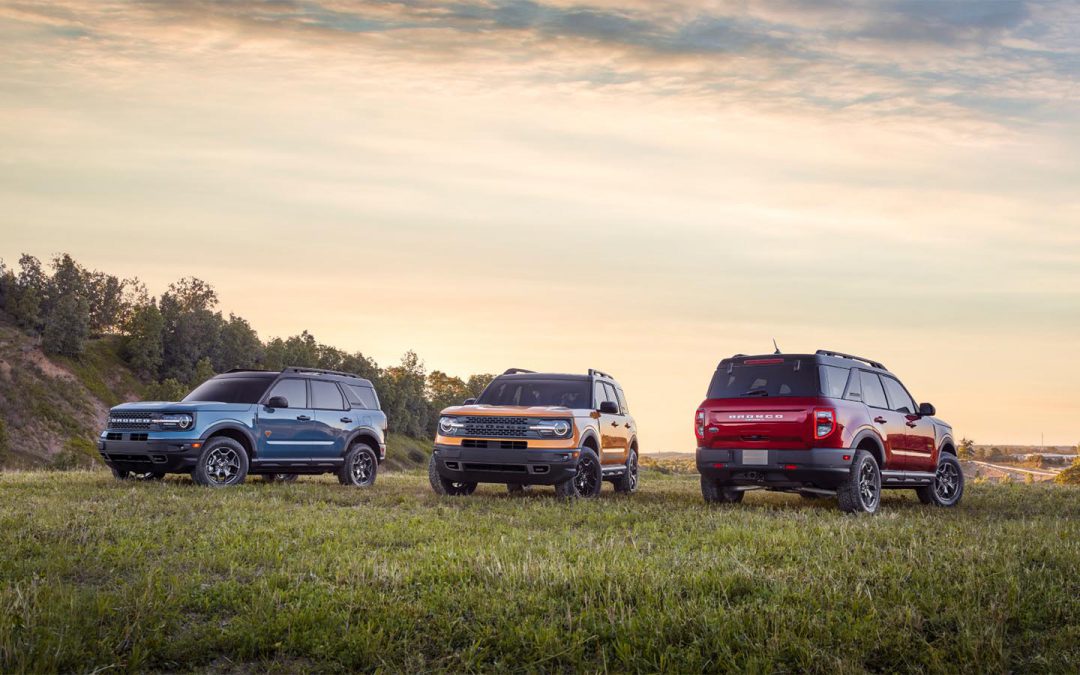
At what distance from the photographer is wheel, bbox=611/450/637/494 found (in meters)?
17.8

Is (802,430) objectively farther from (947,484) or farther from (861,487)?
(947,484)

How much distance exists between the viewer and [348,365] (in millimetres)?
131000

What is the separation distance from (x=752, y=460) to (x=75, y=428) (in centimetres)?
8527

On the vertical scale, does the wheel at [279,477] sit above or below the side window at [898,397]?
below

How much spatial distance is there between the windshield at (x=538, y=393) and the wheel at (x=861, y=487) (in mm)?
4334

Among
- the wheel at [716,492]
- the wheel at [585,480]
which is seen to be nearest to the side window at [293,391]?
the wheel at [585,480]

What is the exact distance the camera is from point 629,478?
18.0 metres

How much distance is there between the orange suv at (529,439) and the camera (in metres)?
14.6

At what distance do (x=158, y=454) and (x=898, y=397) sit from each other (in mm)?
12228

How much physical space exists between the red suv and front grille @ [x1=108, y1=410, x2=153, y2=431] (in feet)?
30.2

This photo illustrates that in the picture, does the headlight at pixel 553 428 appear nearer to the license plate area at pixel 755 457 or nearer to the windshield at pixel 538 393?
the windshield at pixel 538 393

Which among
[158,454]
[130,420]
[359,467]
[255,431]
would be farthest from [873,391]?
[130,420]

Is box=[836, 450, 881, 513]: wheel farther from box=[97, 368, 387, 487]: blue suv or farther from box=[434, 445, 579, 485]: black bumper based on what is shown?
box=[97, 368, 387, 487]: blue suv

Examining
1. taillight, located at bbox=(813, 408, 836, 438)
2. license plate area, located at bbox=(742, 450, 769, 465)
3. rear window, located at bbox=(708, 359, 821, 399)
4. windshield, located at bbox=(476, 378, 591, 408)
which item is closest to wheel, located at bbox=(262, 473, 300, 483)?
windshield, located at bbox=(476, 378, 591, 408)
